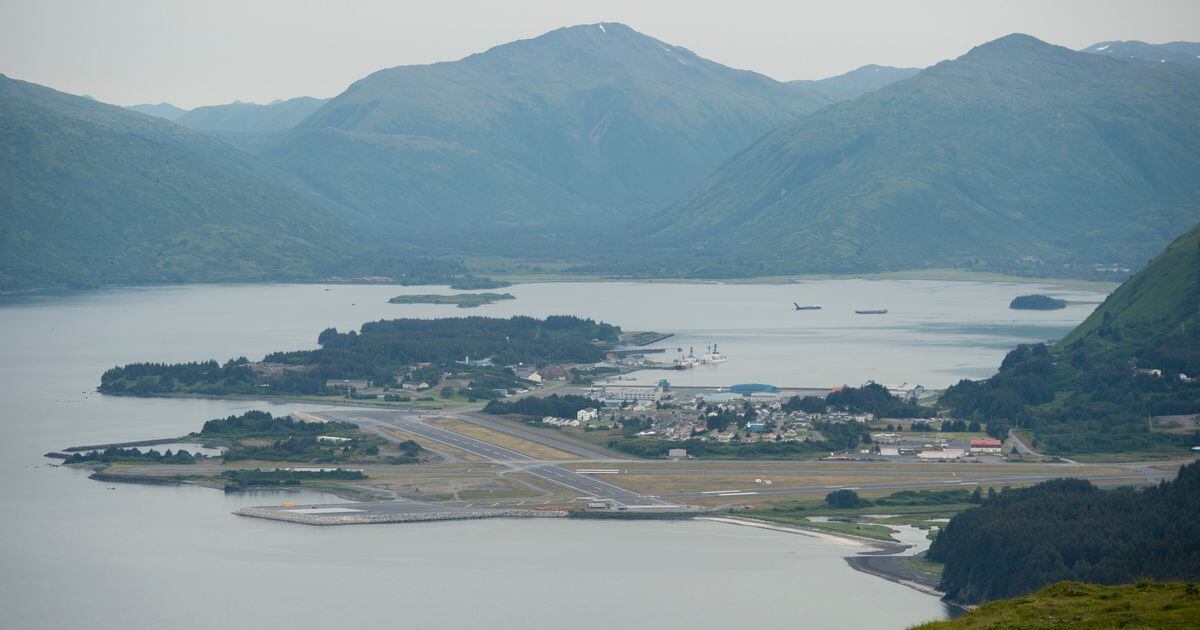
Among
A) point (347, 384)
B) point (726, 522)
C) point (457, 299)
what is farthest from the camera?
point (457, 299)

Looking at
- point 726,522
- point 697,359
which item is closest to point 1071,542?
point 726,522

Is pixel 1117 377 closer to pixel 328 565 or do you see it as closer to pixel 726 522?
pixel 726 522

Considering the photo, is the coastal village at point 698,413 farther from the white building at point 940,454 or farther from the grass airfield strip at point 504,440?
the grass airfield strip at point 504,440

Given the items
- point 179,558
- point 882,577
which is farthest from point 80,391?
point 882,577

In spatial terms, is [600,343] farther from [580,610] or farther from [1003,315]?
[580,610]

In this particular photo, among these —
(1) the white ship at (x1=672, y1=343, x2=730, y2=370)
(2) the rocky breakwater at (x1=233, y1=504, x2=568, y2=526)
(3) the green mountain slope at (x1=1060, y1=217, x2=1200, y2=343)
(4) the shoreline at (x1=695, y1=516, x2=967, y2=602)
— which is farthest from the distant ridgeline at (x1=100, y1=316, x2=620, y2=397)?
(4) the shoreline at (x1=695, y1=516, x2=967, y2=602)

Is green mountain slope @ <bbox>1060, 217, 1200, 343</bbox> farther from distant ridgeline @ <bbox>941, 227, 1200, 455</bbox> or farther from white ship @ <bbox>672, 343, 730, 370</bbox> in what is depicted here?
white ship @ <bbox>672, 343, 730, 370</bbox>

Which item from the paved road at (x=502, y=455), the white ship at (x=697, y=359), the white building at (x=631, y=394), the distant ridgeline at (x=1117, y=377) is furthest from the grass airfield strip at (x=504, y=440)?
the white ship at (x=697, y=359)
